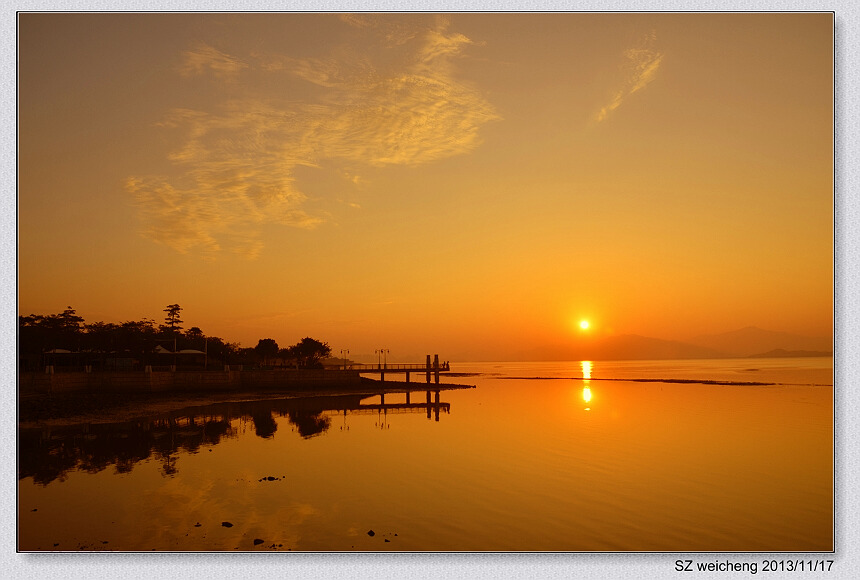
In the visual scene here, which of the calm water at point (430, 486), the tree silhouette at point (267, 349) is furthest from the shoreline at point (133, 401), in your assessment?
the tree silhouette at point (267, 349)

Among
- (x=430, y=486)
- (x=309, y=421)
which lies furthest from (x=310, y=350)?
(x=430, y=486)

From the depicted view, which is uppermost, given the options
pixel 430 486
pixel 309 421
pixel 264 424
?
pixel 430 486

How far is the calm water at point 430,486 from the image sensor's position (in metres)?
9.45

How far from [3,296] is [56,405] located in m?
13.5

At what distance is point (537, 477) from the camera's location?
46.3ft

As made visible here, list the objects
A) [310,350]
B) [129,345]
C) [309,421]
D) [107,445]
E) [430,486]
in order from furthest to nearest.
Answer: [310,350] → [129,345] → [309,421] → [107,445] → [430,486]

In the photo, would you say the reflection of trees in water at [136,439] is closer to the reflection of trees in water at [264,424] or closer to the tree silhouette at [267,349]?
the reflection of trees in water at [264,424]

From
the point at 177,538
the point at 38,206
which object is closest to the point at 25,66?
the point at 38,206

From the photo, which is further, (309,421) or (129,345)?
(129,345)

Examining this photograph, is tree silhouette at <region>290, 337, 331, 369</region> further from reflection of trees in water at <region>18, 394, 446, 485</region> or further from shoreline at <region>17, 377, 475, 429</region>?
reflection of trees in water at <region>18, 394, 446, 485</region>

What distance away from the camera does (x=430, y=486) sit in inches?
518

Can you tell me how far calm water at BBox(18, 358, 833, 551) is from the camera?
9.45m

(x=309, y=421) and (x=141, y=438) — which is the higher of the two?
(x=141, y=438)

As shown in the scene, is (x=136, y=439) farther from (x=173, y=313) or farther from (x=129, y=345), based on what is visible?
(x=129, y=345)
